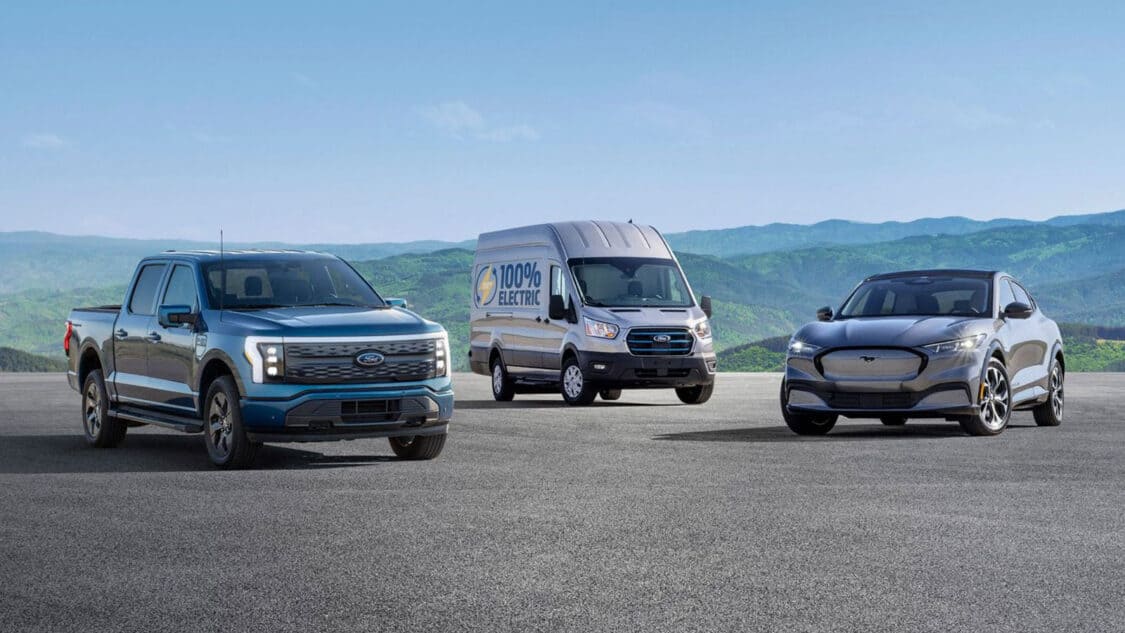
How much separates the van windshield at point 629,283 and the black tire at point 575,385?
1039mm

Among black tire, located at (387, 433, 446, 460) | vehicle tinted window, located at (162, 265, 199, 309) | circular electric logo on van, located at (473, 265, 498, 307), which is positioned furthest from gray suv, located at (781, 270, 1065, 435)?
circular electric logo on van, located at (473, 265, 498, 307)

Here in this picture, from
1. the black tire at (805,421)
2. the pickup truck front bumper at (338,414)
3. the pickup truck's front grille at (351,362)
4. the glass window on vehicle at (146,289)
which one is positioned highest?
the glass window on vehicle at (146,289)

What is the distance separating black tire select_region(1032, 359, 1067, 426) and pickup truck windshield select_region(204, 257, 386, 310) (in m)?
8.40

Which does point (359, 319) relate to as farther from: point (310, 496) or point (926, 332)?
point (926, 332)

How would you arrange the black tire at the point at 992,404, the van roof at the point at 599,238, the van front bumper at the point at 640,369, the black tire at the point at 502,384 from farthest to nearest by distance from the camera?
the black tire at the point at 502,384 < the van roof at the point at 599,238 < the van front bumper at the point at 640,369 < the black tire at the point at 992,404

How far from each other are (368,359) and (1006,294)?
8.13m

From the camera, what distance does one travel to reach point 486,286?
80.6 ft

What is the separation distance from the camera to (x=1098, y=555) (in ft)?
25.9

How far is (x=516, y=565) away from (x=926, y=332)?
27.8ft

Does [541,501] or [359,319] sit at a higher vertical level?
[359,319]

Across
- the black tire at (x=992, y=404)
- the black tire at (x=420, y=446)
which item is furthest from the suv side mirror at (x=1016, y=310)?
the black tire at (x=420, y=446)

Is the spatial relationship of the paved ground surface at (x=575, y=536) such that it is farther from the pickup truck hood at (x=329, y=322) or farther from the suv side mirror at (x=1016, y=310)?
the suv side mirror at (x=1016, y=310)

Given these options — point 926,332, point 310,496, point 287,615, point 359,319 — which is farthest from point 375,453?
point 287,615

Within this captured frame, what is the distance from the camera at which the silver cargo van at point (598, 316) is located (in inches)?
832
